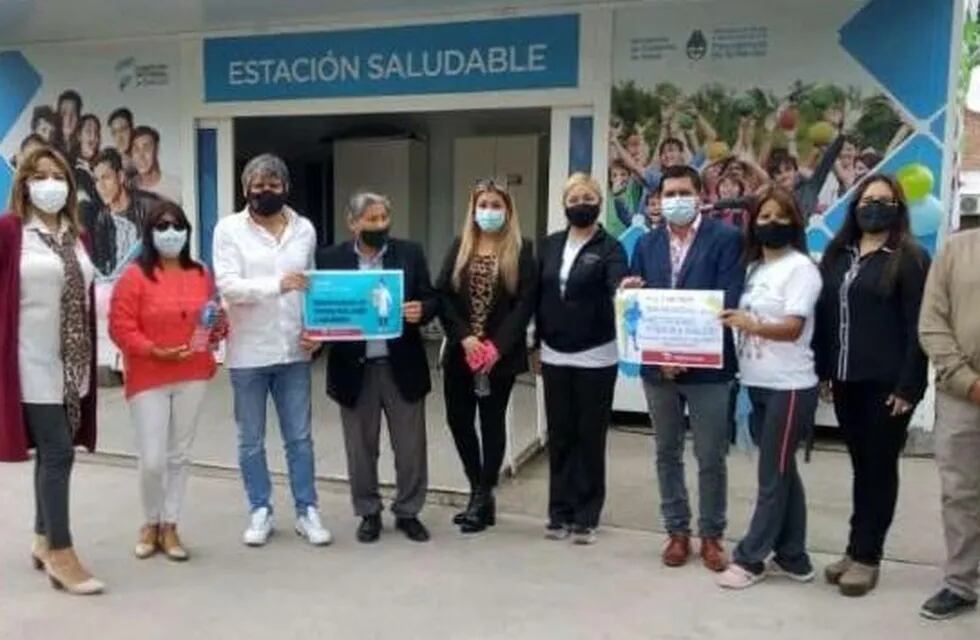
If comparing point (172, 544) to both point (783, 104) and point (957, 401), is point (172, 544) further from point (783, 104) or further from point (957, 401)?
point (783, 104)

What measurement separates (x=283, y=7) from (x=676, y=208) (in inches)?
177

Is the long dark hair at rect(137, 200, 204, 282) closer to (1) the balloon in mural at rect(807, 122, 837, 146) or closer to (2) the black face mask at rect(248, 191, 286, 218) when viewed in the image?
(2) the black face mask at rect(248, 191, 286, 218)

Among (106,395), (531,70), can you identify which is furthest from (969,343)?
(106,395)

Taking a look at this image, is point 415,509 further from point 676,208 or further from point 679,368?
point 676,208

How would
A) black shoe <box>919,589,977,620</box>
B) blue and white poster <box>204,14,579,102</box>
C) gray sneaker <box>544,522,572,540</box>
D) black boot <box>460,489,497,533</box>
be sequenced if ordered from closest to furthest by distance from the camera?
black shoe <box>919,589,977,620</box> → gray sneaker <box>544,522,572,540</box> → black boot <box>460,489,497,533</box> → blue and white poster <box>204,14,579,102</box>

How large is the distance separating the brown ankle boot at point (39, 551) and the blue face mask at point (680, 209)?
3.01 m

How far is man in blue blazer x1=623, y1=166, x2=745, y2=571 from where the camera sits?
4262 mm

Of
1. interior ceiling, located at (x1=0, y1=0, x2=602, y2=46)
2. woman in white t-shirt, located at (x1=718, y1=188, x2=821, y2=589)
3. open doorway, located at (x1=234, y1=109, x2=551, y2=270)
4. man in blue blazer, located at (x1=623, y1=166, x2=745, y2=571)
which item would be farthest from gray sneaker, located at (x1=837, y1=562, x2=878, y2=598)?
open doorway, located at (x1=234, y1=109, x2=551, y2=270)

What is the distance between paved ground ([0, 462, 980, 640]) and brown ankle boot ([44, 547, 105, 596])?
6cm

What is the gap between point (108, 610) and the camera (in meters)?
3.96

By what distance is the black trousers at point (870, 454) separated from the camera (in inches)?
160

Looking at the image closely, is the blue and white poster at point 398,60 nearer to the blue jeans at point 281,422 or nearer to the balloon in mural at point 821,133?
the balloon in mural at point 821,133

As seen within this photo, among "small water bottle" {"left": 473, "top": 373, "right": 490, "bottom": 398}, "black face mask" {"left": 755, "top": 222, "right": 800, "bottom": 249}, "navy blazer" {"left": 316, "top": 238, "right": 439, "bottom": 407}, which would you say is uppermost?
"black face mask" {"left": 755, "top": 222, "right": 800, "bottom": 249}

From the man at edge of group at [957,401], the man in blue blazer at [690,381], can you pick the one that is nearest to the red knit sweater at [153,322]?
the man in blue blazer at [690,381]
